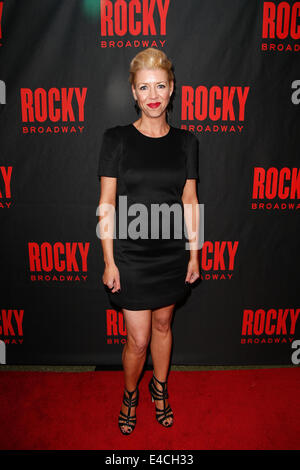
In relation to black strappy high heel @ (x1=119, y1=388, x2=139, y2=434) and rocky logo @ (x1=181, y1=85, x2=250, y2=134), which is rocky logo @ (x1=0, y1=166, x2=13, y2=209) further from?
black strappy high heel @ (x1=119, y1=388, x2=139, y2=434)

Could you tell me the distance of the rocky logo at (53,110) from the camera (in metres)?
2.20

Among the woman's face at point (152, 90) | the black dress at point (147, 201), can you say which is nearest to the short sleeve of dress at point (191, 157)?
the black dress at point (147, 201)

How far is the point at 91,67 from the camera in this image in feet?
7.13

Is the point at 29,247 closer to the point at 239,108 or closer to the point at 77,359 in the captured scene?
the point at 77,359

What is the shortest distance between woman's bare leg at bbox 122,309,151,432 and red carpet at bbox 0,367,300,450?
0.69 feet

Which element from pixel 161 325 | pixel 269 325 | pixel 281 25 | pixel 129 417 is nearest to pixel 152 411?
pixel 129 417

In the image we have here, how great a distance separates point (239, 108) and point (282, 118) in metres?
0.32

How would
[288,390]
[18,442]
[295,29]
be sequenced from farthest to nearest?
[288,390] < [295,29] < [18,442]

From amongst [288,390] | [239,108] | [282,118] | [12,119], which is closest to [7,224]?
[12,119]

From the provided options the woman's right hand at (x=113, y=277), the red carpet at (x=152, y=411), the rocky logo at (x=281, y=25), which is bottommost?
the red carpet at (x=152, y=411)

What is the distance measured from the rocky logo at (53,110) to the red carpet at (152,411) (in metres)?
1.87

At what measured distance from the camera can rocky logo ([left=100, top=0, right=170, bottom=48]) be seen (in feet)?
6.80

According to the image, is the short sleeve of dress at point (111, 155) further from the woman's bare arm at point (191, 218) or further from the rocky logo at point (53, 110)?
the rocky logo at point (53, 110)

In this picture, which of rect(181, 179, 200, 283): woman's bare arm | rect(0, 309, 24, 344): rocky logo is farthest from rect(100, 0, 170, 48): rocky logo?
rect(0, 309, 24, 344): rocky logo
